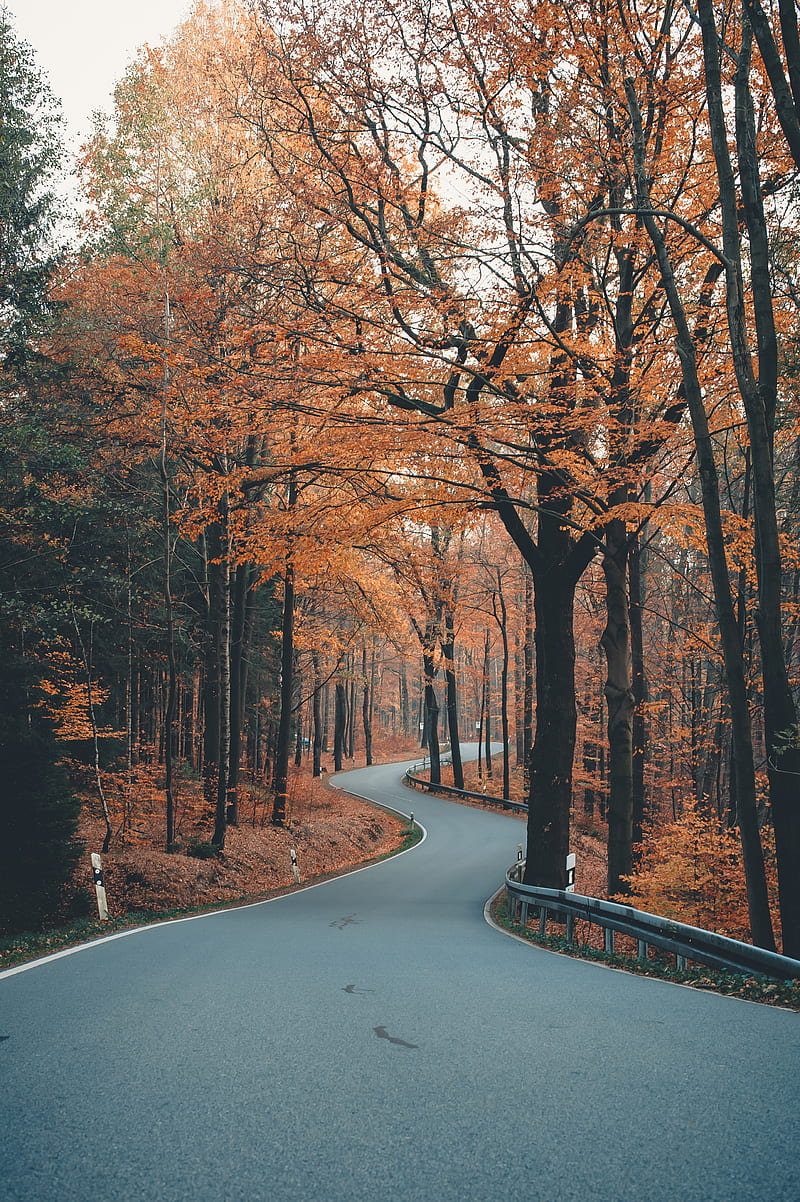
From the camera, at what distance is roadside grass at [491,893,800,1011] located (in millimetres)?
6320

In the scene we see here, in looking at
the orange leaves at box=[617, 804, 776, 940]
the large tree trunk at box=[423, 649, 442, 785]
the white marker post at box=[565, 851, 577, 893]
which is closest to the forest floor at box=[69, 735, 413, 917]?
the large tree trunk at box=[423, 649, 442, 785]

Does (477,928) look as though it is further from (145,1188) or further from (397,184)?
(397,184)

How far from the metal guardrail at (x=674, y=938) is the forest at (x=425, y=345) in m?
0.90

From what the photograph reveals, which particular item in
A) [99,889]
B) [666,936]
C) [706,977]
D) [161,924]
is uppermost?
[666,936]

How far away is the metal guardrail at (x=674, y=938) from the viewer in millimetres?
6770

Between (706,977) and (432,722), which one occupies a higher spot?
(706,977)

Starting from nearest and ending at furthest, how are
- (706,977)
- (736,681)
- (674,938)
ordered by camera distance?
(706,977) < (674,938) < (736,681)

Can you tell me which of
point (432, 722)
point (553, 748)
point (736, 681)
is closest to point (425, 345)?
point (736, 681)

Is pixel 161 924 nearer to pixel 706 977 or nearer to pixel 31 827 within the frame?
pixel 31 827

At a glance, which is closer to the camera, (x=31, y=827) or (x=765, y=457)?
(x=765, y=457)

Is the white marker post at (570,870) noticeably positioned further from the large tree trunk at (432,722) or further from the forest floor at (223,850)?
the large tree trunk at (432,722)

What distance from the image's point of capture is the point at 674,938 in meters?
7.98

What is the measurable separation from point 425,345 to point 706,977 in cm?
848

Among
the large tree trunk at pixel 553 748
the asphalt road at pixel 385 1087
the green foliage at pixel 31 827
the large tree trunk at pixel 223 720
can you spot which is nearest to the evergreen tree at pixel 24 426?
the green foliage at pixel 31 827
